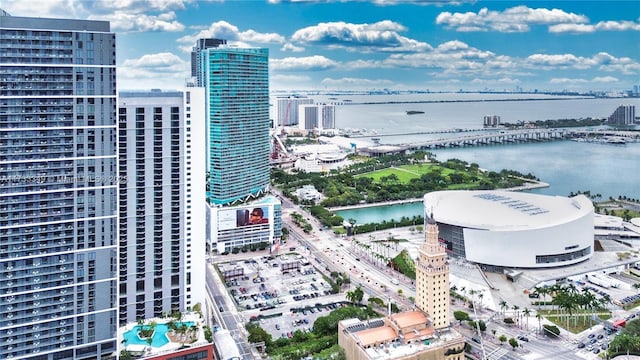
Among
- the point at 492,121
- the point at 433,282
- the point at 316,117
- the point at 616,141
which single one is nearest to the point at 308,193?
the point at 433,282

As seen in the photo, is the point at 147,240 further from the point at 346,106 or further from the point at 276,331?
the point at 346,106

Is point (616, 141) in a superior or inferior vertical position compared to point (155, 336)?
superior

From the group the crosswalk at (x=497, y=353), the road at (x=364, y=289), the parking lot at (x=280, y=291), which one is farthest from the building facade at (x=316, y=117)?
the crosswalk at (x=497, y=353)

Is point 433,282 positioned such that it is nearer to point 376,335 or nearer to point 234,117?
point 376,335

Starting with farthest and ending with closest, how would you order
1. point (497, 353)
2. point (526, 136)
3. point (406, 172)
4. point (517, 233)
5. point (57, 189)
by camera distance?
point (526, 136) → point (406, 172) → point (517, 233) → point (497, 353) → point (57, 189)

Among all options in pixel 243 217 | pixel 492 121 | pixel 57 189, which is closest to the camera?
pixel 57 189

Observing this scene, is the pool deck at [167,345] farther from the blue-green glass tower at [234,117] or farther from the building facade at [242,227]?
the blue-green glass tower at [234,117]

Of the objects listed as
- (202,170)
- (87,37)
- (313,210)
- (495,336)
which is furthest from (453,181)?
(87,37)
